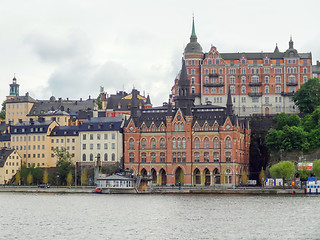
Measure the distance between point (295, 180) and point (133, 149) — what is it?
35.3 meters

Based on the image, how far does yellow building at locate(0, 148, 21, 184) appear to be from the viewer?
17500 cm

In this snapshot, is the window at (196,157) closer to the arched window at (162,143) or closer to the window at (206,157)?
the window at (206,157)

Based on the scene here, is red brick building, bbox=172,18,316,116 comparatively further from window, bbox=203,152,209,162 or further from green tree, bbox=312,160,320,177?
green tree, bbox=312,160,320,177

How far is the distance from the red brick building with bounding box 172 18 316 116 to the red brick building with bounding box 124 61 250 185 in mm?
10903

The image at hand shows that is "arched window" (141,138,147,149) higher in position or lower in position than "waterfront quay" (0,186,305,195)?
higher

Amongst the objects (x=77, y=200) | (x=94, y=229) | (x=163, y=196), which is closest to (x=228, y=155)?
(x=163, y=196)

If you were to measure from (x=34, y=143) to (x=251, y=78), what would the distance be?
5000cm

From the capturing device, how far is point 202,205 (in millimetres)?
115000

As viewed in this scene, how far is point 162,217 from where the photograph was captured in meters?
96.2

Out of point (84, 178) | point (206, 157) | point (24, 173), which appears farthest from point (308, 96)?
point (24, 173)

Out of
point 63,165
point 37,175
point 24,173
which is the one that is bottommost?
point 37,175

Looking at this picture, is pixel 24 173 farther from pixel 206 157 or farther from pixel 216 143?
pixel 216 143

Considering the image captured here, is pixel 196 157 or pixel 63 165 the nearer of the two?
pixel 196 157

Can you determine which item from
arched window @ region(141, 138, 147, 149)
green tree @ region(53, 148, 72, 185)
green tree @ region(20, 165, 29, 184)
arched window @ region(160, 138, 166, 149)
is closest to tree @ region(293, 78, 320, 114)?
arched window @ region(160, 138, 166, 149)
